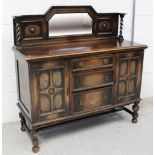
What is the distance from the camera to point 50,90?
2.10m

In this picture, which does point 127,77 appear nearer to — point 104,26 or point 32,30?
point 104,26

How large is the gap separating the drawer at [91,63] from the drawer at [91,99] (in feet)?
0.76

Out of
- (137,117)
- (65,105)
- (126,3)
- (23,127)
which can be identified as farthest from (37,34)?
(137,117)

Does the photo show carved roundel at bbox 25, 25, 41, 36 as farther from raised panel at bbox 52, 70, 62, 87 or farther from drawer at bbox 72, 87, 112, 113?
drawer at bbox 72, 87, 112, 113

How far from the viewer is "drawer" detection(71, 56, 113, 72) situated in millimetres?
2125

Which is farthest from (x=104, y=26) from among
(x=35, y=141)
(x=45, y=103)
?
(x=35, y=141)

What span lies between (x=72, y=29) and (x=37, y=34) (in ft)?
1.25

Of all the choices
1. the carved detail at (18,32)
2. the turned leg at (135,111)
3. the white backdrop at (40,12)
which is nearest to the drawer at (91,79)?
the turned leg at (135,111)

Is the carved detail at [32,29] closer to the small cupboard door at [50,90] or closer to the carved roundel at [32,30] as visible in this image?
the carved roundel at [32,30]

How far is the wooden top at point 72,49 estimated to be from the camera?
200 cm

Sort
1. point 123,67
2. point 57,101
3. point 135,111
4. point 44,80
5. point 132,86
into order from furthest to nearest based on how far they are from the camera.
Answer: point 135,111
point 132,86
point 123,67
point 57,101
point 44,80

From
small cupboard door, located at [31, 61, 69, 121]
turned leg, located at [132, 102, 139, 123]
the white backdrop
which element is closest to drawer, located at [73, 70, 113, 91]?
small cupboard door, located at [31, 61, 69, 121]

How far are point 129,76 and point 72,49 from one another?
0.66 m

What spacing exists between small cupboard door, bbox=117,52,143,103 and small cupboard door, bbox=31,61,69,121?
581 millimetres
